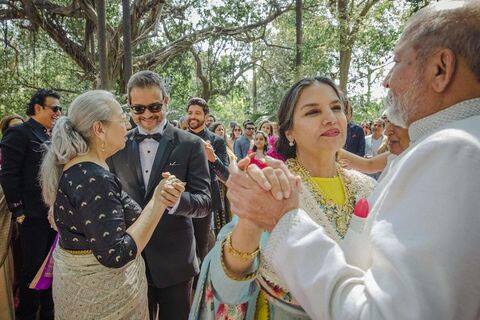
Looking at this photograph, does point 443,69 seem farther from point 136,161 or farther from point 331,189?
point 136,161

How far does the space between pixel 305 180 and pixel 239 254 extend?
0.65 meters

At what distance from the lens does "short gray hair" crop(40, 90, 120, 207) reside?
2.09m

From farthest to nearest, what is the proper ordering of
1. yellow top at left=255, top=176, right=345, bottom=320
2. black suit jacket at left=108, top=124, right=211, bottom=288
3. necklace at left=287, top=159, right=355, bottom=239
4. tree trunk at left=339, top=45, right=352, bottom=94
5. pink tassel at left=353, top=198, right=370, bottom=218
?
tree trunk at left=339, top=45, right=352, bottom=94 < black suit jacket at left=108, top=124, right=211, bottom=288 < yellow top at left=255, top=176, right=345, bottom=320 < necklace at left=287, top=159, right=355, bottom=239 < pink tassel at left=353, top=198, right=370, bottom=218

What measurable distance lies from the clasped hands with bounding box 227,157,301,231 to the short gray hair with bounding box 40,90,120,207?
4.14ft

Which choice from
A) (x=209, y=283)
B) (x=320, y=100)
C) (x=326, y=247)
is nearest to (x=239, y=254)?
(x=209, y=283)

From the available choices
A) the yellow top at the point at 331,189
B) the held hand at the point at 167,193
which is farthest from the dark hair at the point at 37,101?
the yellow top at the point at 331,189

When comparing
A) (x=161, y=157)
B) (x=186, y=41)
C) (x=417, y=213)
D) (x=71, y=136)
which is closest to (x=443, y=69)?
(x=417, y=213)

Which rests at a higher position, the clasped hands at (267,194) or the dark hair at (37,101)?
the dark hair at (37,101)

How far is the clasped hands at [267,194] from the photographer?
110 cm

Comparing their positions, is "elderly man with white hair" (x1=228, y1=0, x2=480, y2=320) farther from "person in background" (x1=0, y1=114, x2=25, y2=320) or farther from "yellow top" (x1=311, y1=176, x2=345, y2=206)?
"person in background" (x1=0, y1=114, x2=25, y2=320)

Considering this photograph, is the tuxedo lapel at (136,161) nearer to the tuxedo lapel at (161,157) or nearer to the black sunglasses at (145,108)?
the tuxedo lapel at (161,157)

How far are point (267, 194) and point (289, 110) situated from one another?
107 centimetres

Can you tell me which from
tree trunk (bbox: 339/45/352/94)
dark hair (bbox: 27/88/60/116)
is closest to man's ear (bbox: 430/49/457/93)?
dark hair (bbox: 27/88/60/116)

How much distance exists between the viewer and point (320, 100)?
202cm
